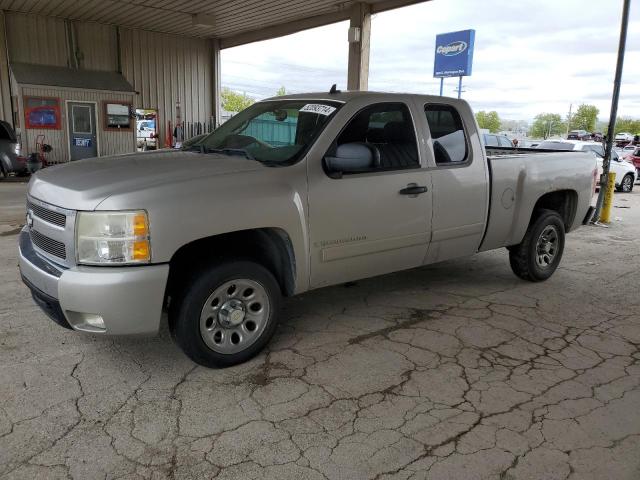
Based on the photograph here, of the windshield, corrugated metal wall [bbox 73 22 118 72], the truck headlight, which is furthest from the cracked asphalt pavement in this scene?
corrugated metal wall [bbox 73 22 118 72]

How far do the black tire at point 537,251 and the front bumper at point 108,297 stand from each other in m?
4.02

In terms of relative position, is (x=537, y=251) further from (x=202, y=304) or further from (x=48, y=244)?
(x=48, y=244)

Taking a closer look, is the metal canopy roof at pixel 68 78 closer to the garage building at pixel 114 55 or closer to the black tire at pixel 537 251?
the garage building at pixel 114 55

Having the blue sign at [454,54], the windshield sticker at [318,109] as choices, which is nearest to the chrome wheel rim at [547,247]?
the windshield sticker at [318,109]

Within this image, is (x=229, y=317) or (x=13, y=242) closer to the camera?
(x=229, y=317)

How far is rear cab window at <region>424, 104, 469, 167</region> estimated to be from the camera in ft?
15.2

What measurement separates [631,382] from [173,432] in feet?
9.91

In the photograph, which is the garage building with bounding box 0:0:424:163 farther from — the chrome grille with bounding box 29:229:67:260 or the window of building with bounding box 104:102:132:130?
the chrome grille with bounding box 29:229:67:260

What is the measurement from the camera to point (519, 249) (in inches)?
227

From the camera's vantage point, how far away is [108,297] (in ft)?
9.97

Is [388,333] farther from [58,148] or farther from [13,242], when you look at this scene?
[58,148]

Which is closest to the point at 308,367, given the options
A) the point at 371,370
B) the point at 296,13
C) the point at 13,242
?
the point at 371,370

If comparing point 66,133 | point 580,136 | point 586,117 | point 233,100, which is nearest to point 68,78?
point 66,133

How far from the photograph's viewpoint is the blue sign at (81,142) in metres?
17.5
